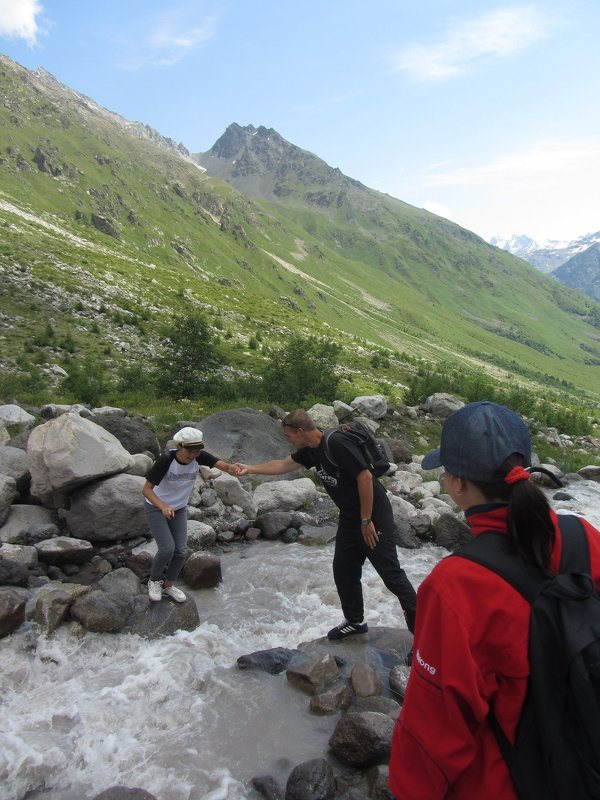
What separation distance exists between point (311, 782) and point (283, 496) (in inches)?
370

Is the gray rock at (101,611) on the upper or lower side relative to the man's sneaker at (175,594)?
lower

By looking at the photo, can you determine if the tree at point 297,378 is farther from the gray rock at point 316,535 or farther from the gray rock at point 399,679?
the gray rock at point 399,679

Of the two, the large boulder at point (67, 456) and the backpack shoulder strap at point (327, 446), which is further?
the large boulder at point (67, 456)

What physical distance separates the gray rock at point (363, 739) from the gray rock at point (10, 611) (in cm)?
514

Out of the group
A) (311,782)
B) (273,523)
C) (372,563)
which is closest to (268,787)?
(311,782)

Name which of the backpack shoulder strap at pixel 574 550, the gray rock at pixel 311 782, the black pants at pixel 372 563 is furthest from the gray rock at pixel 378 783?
the backpack shoulder strap at pixel 574 550

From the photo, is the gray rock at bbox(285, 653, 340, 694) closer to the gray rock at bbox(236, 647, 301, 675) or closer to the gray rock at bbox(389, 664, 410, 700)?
the gray rock at bbox(236, 647, 301, 675)

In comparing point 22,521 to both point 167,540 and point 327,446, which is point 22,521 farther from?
point 327,446

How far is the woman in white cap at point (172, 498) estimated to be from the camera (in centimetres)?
818

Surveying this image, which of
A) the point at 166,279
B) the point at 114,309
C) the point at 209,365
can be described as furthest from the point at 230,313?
the point at 209,365

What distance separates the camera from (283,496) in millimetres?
14734

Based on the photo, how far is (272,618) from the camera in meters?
9.41

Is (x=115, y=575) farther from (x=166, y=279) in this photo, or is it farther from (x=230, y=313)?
(x=166, y=279)

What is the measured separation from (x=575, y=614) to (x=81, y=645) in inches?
309
